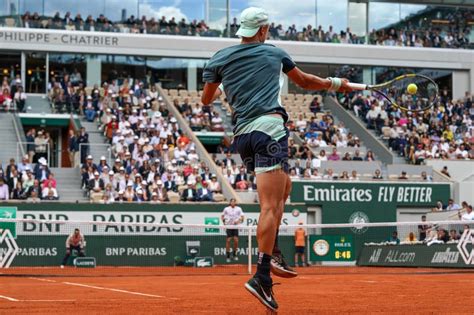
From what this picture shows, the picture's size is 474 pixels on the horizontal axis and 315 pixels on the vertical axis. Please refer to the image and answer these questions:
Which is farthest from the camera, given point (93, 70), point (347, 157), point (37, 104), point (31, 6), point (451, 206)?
point (93, 70)

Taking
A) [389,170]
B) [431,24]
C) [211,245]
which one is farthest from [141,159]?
[431,24]

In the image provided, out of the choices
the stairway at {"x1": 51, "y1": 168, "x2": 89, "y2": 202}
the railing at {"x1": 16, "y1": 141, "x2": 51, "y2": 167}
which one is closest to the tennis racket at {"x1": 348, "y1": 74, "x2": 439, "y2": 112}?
the stairway at {"x1": 51, "y1": 168, "x2": 89, "y2": 202}

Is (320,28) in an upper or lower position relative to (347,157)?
upper

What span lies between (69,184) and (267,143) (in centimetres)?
2515

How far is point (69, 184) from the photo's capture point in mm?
32062

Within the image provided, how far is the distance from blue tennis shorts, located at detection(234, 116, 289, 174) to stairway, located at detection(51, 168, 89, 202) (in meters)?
23.2

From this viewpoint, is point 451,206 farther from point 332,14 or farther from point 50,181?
point 332,14

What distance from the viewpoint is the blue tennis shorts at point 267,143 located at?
25.0ft

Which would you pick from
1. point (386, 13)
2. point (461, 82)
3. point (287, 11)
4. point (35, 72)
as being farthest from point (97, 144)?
point (461, 82)

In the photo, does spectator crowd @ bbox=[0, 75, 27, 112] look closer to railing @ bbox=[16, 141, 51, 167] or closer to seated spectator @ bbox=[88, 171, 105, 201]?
railing @ bbox=[16, 141, 51, 167]

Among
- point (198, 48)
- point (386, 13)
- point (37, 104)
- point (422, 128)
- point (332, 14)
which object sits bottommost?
point (422, 128)

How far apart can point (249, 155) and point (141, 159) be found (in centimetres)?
2549

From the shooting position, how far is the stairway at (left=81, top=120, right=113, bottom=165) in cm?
3419

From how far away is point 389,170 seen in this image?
37.1 metres
